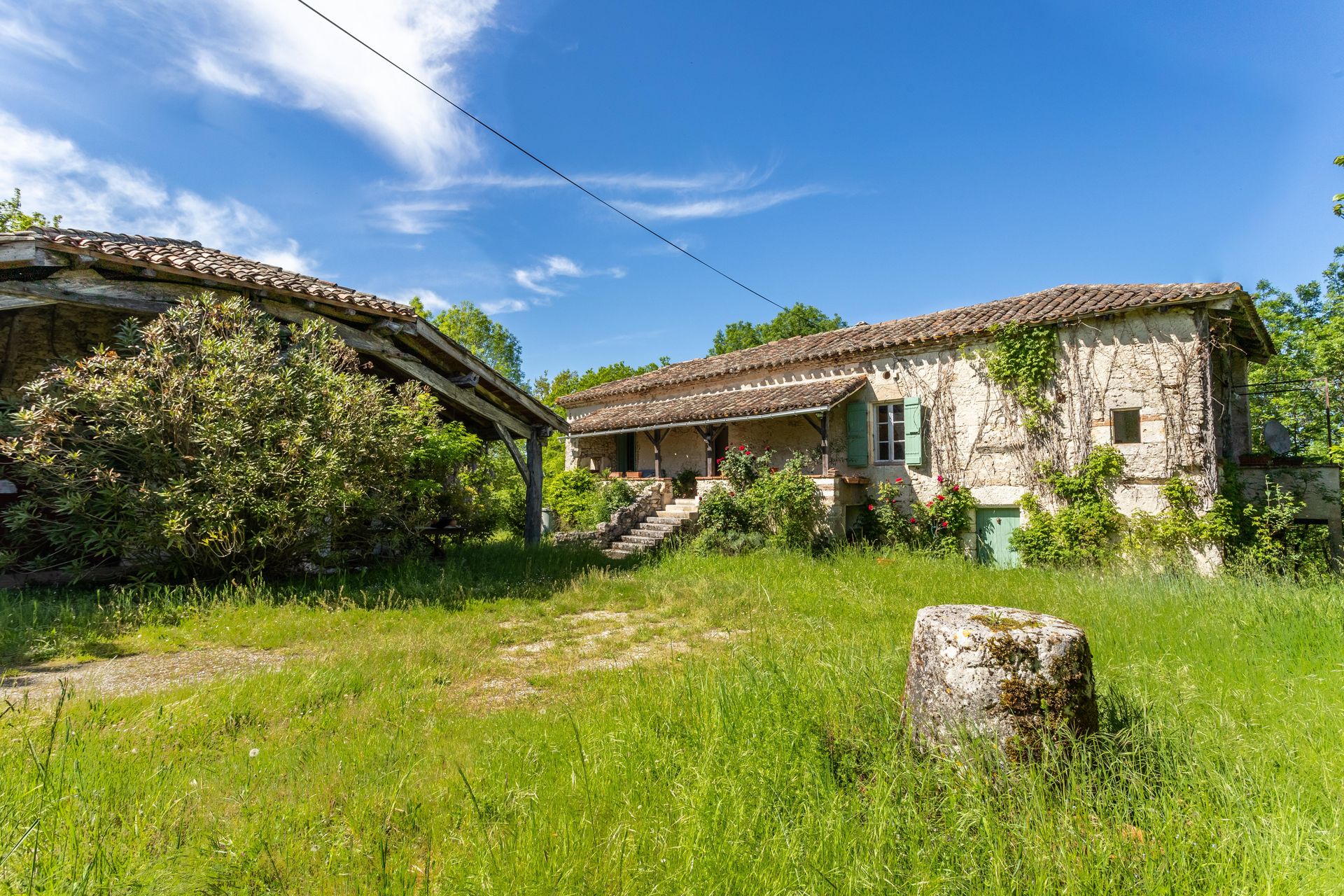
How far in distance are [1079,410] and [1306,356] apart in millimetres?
18021

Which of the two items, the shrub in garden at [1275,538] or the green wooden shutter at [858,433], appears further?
the green wooden shutter at [858,433]

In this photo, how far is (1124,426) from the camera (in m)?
10.6

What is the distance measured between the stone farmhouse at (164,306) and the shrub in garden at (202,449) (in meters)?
0.41

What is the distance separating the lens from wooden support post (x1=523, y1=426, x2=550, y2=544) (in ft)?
36.7

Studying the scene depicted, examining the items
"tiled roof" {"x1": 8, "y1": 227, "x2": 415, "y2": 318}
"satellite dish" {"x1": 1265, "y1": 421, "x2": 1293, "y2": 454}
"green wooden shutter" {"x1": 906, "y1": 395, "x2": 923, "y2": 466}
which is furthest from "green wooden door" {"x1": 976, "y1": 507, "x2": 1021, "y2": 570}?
"tiled roof" {"x1": 8, "y1": 227, "x2": 415, "y2": 318}

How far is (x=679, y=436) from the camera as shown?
55.9 ft

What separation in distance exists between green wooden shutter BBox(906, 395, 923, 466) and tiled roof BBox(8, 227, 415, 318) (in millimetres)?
9875

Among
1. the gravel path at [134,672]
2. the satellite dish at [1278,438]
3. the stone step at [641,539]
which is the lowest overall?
the stone step at [641,539]

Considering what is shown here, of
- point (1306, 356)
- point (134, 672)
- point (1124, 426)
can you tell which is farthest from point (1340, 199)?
point (1306, 356)

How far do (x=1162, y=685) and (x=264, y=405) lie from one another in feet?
27.4

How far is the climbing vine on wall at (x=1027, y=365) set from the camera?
36.8 ft

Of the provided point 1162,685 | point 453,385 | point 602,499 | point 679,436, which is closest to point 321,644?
point 453,385

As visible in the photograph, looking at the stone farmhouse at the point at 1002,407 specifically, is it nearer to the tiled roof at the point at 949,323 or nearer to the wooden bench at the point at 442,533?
the tiled roof at the point at 949,323

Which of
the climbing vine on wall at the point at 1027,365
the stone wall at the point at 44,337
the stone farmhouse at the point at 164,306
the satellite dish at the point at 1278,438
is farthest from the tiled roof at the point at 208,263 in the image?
the satellite dish at the point at 1278,438
